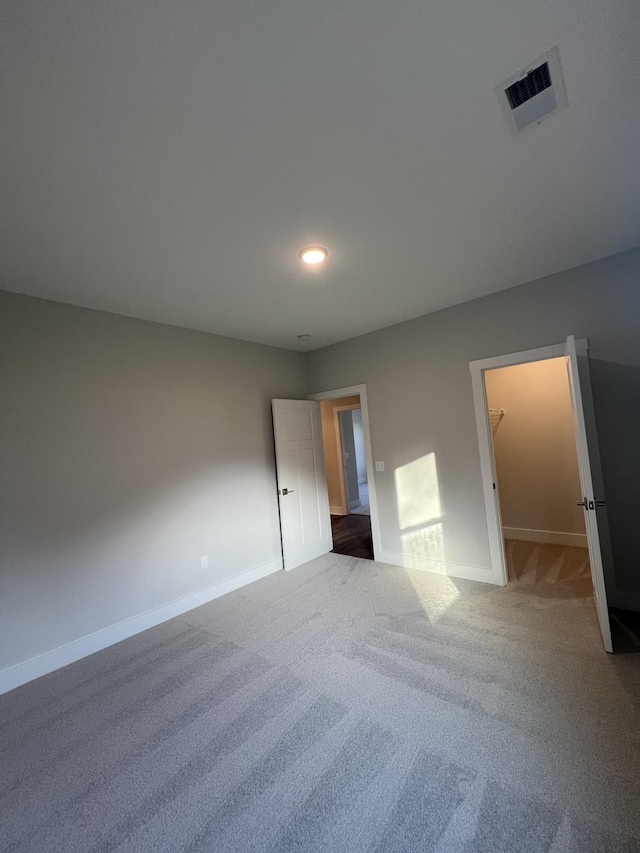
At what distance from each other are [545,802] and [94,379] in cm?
355

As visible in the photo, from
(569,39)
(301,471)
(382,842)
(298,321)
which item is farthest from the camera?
(301,471)

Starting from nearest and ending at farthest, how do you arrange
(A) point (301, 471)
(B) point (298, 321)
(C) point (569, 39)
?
(C) point (569, 39)
(B) point (298, 321)
(A) point (301, 471)

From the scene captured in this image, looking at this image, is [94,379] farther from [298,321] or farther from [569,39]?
[569,39]

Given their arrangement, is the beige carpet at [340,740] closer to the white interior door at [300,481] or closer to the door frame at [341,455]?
the white interior door at [300,481]

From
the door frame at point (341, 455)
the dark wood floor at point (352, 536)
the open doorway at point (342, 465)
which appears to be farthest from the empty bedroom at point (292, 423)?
the door frame at point (341, 455)

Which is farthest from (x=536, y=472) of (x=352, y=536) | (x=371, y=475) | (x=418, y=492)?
(x=352, y=536)

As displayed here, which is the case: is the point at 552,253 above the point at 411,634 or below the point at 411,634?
above

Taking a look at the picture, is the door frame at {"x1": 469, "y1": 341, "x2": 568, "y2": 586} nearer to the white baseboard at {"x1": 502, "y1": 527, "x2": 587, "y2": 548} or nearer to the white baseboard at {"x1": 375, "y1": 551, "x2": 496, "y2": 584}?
the white baseboard at {"x1": 375, "y1": 551, "x2": 496, "y2": 584}

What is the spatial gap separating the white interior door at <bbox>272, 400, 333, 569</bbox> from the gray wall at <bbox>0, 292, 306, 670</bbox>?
26 centimetres

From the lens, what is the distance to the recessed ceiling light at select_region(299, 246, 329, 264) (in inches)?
85.7

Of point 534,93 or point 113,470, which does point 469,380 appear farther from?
point 113,470

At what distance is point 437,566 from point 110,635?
9.76ft

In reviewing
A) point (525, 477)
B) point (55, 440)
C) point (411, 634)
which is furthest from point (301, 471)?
point (525, 477)

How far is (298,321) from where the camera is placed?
3.43m
